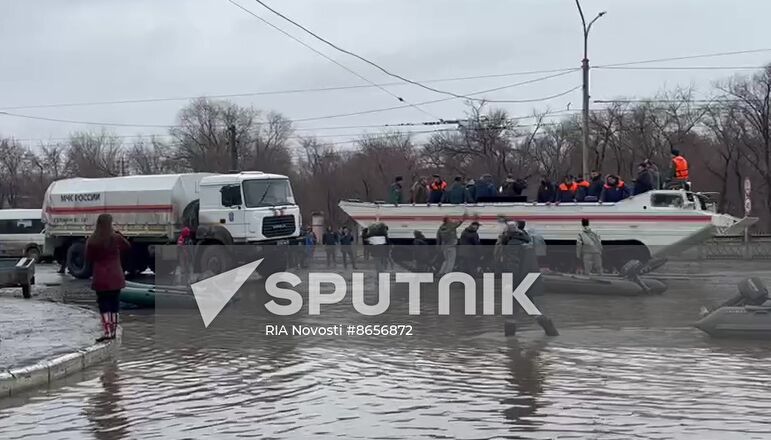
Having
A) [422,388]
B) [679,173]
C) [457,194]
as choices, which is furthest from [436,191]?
[422,388]

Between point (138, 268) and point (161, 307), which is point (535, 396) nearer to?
point (161, 307)

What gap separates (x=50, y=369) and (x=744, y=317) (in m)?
9.39

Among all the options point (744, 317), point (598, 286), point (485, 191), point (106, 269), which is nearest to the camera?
point (106, 269)

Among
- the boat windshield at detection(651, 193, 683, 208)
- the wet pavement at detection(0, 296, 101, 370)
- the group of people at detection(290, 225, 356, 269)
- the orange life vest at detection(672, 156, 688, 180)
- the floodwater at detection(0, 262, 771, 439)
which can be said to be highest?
the orange life vest at detection(672, 156, 688, 180)

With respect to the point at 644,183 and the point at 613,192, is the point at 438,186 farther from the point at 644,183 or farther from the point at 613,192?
the point at 644,183

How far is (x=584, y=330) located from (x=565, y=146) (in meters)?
51.9

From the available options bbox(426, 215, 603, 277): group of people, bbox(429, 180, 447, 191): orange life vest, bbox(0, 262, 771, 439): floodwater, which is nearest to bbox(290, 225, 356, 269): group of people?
bbox(426, 215, 603, 277): group of people

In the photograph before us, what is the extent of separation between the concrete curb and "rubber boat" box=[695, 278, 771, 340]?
863cm

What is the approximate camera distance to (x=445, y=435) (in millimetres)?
7293

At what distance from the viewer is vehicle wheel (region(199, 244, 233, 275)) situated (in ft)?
79.2

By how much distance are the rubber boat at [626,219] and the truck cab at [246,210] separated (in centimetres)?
442

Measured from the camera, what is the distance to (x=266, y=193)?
26.6 m

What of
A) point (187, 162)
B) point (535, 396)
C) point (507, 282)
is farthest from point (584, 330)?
point (187, 162)

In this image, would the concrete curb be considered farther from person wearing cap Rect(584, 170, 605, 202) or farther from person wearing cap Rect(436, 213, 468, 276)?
person wearing cap Rect(584, 170, 605, 202)
